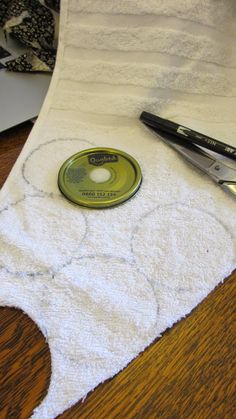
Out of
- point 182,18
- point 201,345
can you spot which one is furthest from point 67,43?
point 201,345

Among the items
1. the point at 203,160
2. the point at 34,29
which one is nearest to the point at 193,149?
the point at 203,160

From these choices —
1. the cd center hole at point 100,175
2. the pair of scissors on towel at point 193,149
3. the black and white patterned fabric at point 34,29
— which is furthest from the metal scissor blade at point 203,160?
the black and white patterned fabric at point 34,29

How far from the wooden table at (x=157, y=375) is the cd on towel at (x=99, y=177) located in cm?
16

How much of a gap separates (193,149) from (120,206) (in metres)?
0.14

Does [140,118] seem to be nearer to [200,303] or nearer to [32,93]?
[32,93]

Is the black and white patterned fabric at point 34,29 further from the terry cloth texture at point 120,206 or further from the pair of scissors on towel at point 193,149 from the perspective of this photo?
the pair of scissors on towel at point 193,149

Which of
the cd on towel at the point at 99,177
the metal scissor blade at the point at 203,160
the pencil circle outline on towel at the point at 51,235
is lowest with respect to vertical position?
the pencil circle outline on towel at the point at 51,235

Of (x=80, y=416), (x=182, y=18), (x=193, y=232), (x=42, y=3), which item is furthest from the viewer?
(x=42, y=3)

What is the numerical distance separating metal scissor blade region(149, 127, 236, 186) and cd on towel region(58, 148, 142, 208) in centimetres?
7

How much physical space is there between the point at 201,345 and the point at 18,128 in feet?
1.30

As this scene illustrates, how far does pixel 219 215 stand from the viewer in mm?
487

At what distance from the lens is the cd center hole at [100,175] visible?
0.51 metres

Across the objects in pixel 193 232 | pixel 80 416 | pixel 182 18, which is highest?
pixel 182 18

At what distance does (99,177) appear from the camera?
0.51 metres
